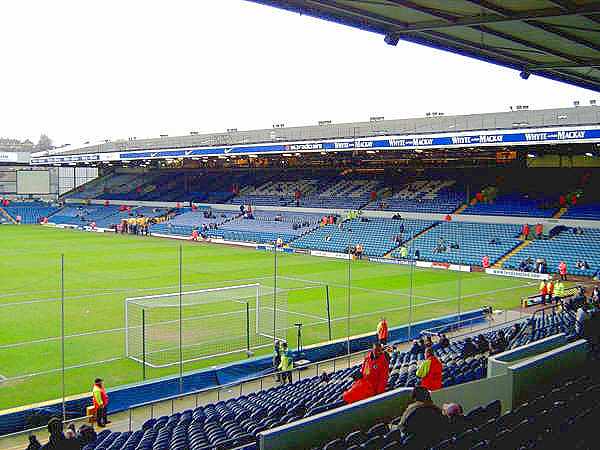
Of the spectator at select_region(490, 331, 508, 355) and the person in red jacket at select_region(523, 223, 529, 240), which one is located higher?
the spectator at select_region(490, 331, 508, 355)

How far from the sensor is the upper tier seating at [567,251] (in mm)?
33250

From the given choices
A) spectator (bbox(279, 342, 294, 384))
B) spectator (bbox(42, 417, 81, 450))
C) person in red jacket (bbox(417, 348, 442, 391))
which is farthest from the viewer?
spectator (bbox(279, 342, 294, 384))

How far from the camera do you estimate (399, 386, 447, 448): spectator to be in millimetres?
5992

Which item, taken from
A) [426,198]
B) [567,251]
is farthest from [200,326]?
[426,198]

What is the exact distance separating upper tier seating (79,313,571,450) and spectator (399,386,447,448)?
119 cm

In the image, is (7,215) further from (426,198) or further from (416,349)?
(416,349)

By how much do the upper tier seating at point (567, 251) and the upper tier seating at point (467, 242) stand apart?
4.32ft

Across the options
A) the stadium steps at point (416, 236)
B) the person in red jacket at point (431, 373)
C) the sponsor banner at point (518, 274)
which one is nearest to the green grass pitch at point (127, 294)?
the sponsor banner at point (518, 274)

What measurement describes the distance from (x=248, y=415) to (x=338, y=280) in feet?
70.3

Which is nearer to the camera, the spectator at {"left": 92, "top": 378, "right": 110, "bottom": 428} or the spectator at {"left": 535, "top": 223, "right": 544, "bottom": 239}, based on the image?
the spectator at {"left": 92, "top": 378, "right": 110, "bottom": 428}

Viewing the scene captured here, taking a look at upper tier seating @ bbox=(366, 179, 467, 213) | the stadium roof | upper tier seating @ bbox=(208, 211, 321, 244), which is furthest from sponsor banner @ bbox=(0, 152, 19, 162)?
the stadium roof

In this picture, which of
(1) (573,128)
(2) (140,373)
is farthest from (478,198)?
(2) (140,373)

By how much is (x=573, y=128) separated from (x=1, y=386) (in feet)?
96.6

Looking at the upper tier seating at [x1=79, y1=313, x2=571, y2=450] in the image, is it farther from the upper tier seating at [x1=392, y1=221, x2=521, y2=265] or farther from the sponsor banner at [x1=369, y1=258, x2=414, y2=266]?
the sponsor banner at [x1=369, y1=258, x2=414, y2=266]
